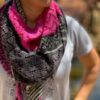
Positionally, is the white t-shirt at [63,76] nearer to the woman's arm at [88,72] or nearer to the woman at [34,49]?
the woman at [34,49]

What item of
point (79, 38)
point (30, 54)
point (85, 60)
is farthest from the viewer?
point (85, 60)

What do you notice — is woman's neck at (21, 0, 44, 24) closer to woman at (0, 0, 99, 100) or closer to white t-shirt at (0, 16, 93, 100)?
woman at (0, 0, 99, 100)

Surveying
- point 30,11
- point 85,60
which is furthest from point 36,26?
point 85,60

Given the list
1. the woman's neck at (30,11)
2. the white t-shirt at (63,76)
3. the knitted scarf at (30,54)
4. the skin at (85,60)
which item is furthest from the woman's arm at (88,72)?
the woman's neck at (30,11)

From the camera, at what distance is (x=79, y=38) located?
2.74 meters

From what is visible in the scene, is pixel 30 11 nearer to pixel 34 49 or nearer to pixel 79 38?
pixel 34 49

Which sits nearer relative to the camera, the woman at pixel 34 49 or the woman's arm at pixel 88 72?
the woman at pixel 34 49

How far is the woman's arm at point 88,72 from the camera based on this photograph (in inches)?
114

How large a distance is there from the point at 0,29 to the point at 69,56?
0.40 m

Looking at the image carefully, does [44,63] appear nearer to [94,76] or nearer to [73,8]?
[94,76]

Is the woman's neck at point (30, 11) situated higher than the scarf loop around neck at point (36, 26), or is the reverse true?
the woman's neck at point (30, 11)

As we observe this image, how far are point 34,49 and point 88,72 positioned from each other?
1.51ft

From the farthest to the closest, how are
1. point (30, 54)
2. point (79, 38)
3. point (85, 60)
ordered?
point (85, 60) → point (79, 38) → point (30, 54)

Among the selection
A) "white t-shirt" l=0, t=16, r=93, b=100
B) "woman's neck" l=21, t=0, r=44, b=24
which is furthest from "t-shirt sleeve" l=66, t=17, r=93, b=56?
"woman's neck" l=21, t=0, r=44, b=24
